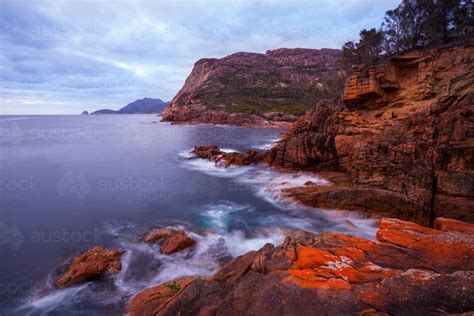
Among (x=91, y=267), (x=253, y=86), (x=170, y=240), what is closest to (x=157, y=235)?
(x=170, y=240)

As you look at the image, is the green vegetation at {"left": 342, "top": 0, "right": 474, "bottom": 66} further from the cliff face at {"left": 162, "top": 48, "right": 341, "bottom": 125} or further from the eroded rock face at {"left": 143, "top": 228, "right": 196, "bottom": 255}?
the cliff face at {"left": 162, "top": 48, "right": 341, "bottom": 125}

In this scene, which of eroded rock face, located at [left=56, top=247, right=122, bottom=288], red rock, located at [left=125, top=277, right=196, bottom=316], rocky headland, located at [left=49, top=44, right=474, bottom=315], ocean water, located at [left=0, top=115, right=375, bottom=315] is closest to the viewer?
rocky headland, located at [left=49, top=44, right=474, bottom=315]

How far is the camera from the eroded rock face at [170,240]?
10.4 m

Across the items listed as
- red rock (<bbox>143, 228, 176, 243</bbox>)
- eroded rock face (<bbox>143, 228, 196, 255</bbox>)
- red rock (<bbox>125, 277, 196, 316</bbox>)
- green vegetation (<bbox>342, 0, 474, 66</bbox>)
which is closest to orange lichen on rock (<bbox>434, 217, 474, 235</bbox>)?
red rock (<bbox>125, 277, 196, 316</bbox>)

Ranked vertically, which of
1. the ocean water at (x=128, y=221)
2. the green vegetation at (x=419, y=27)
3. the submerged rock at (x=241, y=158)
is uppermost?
the green vegetation at (x=419, y=27)

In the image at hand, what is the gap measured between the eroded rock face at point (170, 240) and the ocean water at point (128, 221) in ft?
0.97

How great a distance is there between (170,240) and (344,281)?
7141 millimetres

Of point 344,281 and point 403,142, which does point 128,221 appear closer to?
point 344,281

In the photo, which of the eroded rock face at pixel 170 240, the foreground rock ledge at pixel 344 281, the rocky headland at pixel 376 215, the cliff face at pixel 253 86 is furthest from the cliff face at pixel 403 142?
the cliff face at pixel 253 86

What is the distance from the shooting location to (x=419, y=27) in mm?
20469

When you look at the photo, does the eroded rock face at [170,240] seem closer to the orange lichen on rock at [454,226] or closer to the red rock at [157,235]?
the red rock at [157,235]

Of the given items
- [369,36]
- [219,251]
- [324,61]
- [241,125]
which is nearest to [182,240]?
[219,251]

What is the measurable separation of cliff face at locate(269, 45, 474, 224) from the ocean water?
1507 millimetres

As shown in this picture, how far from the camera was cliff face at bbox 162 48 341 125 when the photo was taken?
79.5 meters
